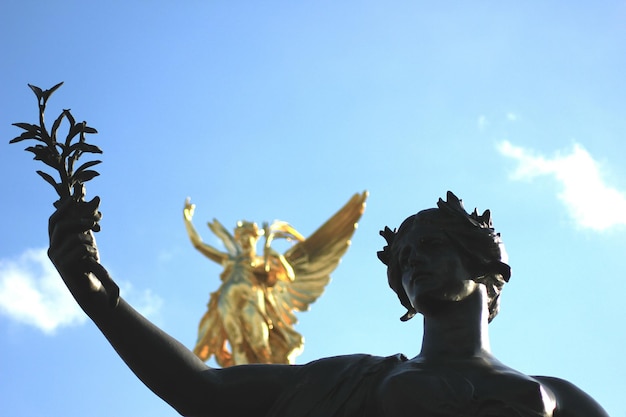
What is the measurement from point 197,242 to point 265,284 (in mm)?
1541

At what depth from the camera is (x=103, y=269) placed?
2408 mm

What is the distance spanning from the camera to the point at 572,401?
8.13 ft

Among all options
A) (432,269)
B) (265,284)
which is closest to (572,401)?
(432,269)

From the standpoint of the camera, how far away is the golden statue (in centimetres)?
1728

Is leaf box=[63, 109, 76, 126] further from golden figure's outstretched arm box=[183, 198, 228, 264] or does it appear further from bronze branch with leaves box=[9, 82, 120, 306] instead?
golden figure's outstretched arm box=[183, 198, 228, 264]

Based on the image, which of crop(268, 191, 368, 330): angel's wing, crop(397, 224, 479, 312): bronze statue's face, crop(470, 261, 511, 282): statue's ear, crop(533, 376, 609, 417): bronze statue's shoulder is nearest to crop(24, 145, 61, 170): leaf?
crop(397, 224, 479, 312): bronze statue's face

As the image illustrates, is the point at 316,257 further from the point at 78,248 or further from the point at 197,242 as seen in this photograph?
the point at 78,248

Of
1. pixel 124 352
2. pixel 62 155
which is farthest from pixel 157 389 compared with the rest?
pixel 62 155

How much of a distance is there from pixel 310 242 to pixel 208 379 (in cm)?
1627

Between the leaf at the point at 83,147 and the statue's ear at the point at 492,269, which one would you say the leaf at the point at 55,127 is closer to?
the leaf at the point at 83,147

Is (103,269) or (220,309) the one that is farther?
(220,309)

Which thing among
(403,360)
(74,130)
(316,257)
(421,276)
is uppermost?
(316,257)

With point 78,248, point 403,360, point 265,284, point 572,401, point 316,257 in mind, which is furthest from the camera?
point 316,257

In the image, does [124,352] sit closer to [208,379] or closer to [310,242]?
[208,379]
